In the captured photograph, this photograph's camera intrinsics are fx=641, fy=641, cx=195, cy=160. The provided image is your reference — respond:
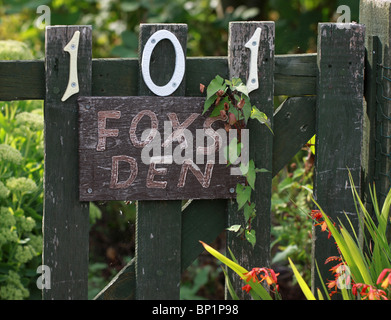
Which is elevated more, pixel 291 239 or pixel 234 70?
pixel 234 70

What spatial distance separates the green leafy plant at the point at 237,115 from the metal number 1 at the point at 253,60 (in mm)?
41

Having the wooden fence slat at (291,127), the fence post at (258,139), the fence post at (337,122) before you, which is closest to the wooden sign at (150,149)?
the fence post at (258,139)

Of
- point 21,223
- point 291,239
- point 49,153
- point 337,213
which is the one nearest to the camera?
point 49,153

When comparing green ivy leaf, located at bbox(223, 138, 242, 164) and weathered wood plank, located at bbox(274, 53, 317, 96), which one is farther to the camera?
weathered wood plank, located at bbox(274, 53, 317, 96)

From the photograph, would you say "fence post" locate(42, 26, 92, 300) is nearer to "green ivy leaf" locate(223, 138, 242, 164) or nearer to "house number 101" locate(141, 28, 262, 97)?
"house number 101" locate(141, 28, 262, 97)

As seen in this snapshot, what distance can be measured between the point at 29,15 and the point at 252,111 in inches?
208

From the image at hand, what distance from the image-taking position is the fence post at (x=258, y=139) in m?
2.64

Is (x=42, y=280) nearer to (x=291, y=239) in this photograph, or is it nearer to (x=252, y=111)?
(x=252, y=111)

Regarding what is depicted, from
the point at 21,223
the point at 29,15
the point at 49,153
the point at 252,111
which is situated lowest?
the point at 21,223

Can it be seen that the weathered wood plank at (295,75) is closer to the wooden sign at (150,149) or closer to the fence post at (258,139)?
the fence post at (258,139)

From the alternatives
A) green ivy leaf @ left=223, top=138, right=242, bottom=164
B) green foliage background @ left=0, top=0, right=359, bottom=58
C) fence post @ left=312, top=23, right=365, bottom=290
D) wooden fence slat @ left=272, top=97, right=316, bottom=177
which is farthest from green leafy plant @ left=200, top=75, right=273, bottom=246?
green foliage background @ left=0, top=0, right=359, bottom=58

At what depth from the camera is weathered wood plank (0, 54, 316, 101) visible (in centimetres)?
253
